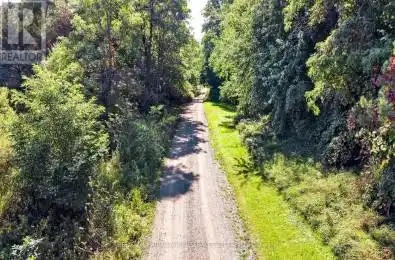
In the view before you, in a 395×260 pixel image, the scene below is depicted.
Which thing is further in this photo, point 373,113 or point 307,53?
point 307,53

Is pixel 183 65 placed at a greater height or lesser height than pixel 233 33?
lesser

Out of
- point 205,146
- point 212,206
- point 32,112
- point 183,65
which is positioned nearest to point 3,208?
point 32,112

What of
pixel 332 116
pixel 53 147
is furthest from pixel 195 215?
pixel 332 116

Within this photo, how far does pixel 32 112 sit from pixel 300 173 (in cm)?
1179

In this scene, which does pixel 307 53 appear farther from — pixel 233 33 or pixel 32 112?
pixel 32 112

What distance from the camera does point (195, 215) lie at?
1466 cm

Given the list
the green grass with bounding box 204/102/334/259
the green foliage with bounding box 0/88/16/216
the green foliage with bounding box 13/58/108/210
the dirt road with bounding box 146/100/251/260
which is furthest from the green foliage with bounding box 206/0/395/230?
the green foliage with bounding box 0/88/16/216

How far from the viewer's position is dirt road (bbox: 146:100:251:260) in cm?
1216

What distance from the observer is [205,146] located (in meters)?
25.8

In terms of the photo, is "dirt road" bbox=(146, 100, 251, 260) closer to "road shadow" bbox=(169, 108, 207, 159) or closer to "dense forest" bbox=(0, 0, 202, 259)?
"road shadow" bbox=(169, 108, 207, 159)

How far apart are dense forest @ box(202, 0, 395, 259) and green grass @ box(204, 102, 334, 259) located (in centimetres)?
42

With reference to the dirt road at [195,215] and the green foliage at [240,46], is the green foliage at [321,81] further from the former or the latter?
the dirt road at [195,215]

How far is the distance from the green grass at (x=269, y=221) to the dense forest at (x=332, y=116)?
1.39 ft

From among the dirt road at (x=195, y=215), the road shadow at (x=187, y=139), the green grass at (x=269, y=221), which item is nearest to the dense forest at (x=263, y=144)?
the green grass at (x=269, y=221)
